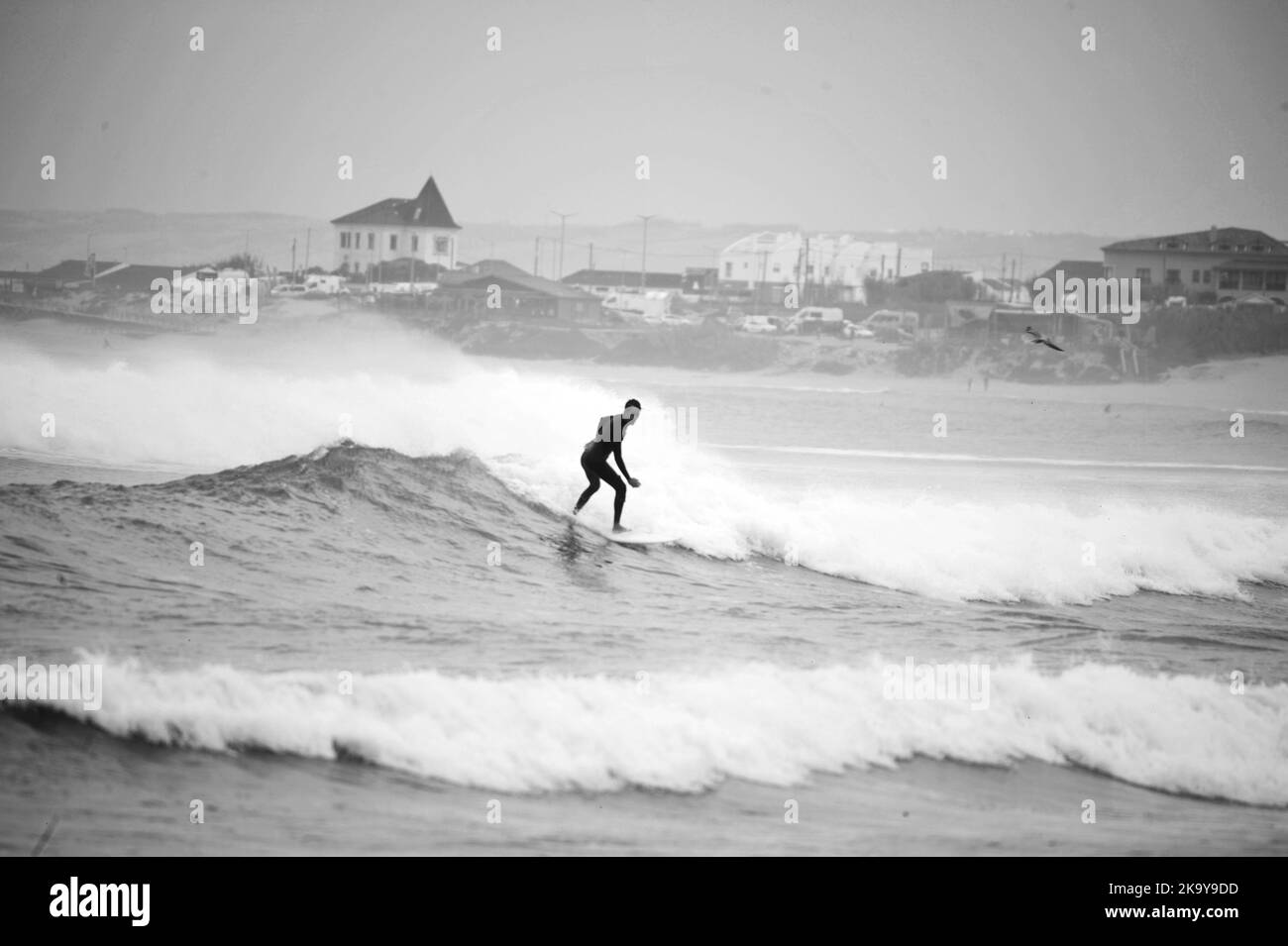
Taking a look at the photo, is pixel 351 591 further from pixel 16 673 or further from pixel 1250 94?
pixel 1250 94

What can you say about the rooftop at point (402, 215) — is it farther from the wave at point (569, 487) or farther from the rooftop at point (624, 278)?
the wave at point (569, 487)

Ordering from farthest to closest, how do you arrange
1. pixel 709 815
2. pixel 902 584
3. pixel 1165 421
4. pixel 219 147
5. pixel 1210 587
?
pixel 219 147 → pixel 1165 421 → pixel 1210 587 → pixel 902 584 → pixel 709 815

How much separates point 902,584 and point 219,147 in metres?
75.7

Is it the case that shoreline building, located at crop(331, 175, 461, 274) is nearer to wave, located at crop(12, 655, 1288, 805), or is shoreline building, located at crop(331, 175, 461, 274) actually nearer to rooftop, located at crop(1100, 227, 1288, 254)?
rooftop, located at crop(1100, 227, 1288, 254)

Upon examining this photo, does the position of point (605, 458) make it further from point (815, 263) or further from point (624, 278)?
point (815, 263)

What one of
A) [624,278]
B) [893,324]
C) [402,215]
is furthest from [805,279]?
[402,215]

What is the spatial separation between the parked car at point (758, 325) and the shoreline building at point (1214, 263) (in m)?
21.5

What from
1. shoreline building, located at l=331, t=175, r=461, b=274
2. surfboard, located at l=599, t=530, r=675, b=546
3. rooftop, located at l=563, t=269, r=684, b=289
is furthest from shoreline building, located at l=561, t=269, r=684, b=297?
surfboard, located at l=599, t=530, r=675, b=546

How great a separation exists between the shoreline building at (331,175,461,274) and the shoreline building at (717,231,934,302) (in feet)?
60.5

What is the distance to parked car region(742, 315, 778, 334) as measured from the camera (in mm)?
65188

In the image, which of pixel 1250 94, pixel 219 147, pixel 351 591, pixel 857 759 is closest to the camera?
pixel 857 759
